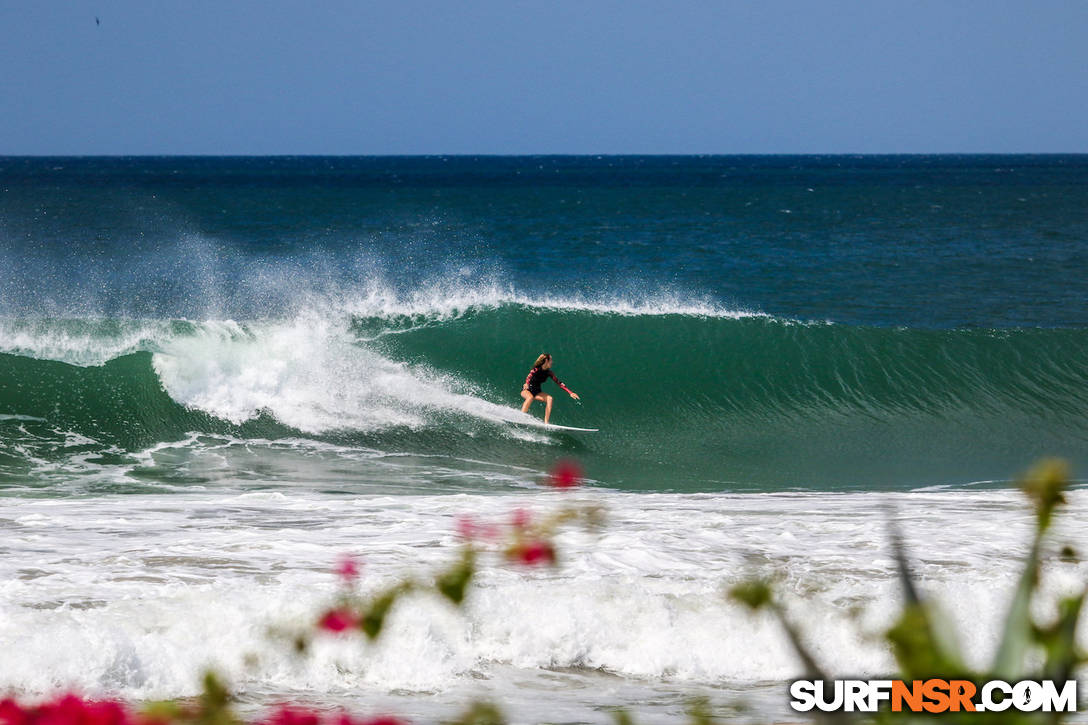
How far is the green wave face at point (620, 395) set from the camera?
14.2 metres

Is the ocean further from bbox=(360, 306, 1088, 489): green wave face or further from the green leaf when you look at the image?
the green leaf

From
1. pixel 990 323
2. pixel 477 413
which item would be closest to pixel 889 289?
pixel 990 323

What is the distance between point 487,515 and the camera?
32.4ft

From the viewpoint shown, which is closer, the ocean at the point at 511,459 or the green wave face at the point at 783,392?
the ocean at the point at 511,459

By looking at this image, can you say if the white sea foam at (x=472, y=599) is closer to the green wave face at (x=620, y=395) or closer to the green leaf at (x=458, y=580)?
the green wave face at (x=620, y=395)

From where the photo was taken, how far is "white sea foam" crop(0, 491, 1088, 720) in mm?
6082

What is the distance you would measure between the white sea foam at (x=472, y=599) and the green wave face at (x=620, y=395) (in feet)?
12.1

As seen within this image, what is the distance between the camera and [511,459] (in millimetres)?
13766

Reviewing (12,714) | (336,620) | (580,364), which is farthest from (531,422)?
(12,714)

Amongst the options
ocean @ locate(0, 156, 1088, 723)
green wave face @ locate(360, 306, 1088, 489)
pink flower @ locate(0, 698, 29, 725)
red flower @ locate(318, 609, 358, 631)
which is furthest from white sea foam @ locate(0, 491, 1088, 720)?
green wave face @ locate(360, 306, 1088, 489)

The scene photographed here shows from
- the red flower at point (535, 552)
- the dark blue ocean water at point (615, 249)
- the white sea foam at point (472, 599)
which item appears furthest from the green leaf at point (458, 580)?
the dark blue ocean water at point (615, 249)

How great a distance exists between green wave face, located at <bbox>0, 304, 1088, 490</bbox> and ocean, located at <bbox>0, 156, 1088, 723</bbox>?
70mm

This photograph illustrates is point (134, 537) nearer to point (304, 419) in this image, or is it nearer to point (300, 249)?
point (304, 419)

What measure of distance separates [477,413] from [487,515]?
19.3 ft
